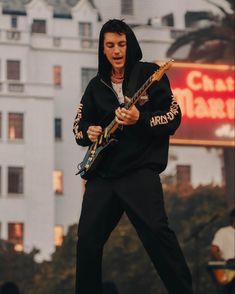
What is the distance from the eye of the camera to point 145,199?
14.8 feet

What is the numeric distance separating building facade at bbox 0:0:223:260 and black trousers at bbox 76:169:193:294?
40.6m

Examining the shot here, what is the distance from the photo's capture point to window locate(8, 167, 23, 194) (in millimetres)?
47875

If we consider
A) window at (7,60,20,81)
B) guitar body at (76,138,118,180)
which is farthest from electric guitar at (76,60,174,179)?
window at (7,60,20,81)

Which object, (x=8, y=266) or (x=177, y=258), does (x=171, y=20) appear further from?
(x=177, y=258)

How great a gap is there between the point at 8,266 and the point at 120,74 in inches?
1228

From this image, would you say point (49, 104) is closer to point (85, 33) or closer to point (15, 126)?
point (15, 126)

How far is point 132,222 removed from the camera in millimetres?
4594

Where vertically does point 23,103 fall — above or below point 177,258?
above

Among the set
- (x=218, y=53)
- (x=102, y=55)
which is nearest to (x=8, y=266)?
(x=218, y=53)

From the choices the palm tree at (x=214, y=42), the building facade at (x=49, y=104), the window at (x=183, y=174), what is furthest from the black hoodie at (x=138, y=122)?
the window at (x=183, y=174)

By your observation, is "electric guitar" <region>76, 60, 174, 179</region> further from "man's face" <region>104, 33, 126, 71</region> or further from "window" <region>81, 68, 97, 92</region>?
"window" <region>81, 68, 97, 92</region>

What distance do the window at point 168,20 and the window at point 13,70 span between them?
8.89 metres

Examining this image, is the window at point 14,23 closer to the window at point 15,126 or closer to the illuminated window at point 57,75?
the illuminated window at point 57,75

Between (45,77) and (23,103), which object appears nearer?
(23,103)
